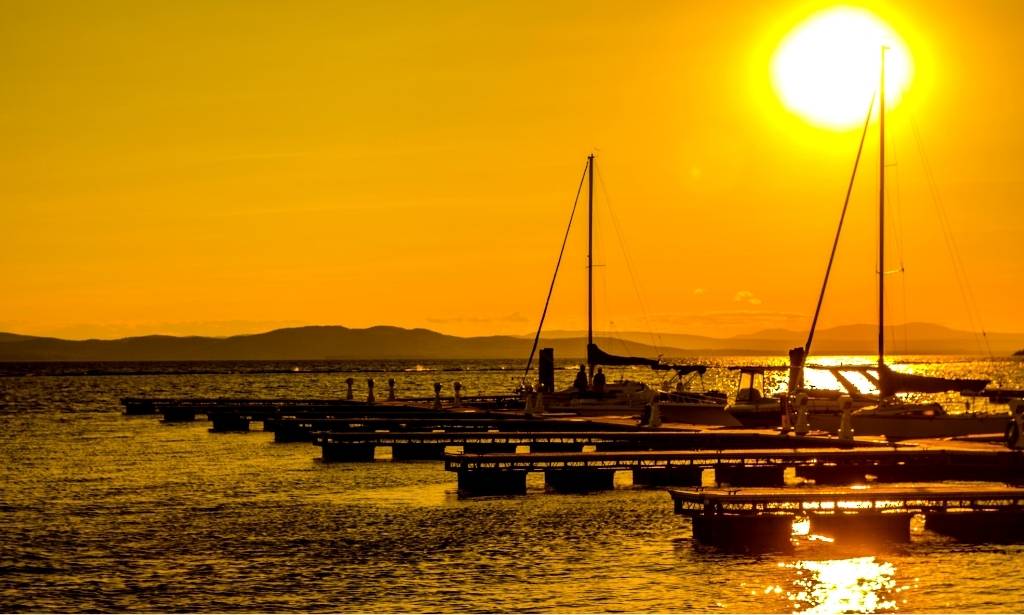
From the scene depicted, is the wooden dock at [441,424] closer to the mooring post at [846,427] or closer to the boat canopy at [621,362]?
the boat canopy at [621,362]

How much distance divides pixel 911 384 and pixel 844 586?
95.5 feet

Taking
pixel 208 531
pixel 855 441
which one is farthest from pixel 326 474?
pixel 855 441

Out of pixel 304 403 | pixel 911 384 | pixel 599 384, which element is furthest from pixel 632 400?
pixel 304 403

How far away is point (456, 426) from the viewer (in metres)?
59.2

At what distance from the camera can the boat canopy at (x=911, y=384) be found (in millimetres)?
51688

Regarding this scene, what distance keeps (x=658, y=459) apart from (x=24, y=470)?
2340 cm

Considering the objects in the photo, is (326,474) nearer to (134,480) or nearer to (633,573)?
(134,480)

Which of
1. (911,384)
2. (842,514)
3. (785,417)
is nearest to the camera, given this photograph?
(842,514)

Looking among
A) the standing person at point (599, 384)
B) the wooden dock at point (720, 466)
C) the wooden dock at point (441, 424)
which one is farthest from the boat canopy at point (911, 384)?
the standing person at point (599, 384)

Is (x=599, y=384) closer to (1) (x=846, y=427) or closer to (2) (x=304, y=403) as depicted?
(1) (x=846, y=427)

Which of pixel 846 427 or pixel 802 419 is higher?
pixel 802 419

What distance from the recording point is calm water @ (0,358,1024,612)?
23906 mm

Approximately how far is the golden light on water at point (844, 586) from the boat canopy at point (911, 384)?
25.6 metres

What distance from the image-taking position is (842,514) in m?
28.9
